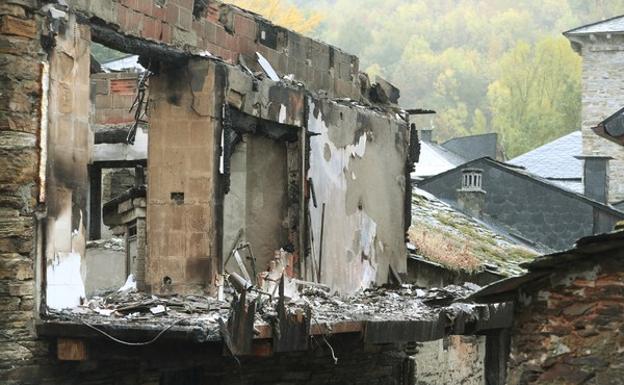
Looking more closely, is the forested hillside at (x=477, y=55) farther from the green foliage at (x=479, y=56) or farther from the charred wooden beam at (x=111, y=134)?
the charred wooden beam at (x=111, y=134)

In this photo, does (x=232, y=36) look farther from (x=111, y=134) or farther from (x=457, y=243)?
(x=457, y=243)

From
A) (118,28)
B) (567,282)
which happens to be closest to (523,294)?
(567,282)

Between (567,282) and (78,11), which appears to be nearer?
(567,282)

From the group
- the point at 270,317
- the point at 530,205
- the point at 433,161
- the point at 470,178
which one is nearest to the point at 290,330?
the point at 270,317

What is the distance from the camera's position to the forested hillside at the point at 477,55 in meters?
73.1

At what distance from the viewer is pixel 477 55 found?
96.8 m

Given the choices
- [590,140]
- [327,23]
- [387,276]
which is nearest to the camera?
[387,276]

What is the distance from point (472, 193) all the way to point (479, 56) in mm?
66583

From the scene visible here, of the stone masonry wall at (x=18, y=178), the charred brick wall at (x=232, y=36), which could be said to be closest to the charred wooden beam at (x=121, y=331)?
the stone masonry wall at (x=18, y=178)

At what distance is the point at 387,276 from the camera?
60.3 feet

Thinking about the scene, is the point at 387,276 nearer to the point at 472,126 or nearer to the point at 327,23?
the point at 472,126

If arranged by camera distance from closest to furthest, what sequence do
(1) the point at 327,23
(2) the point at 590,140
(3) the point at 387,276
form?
(3) the point at 387,276
(2) the point at 590,140
(1) the point at 327,23

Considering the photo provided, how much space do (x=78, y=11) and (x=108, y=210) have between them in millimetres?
7646

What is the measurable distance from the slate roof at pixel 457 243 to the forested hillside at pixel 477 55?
45.2 metres
